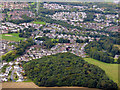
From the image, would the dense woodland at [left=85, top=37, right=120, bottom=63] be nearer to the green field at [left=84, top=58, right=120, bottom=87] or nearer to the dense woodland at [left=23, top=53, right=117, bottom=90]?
the green field at [left=84, top=58, right=120, bottom=87]

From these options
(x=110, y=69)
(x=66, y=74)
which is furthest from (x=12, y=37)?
(x=66, y=74)

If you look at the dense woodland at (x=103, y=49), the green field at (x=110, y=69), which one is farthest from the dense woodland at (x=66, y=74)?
the dense woodland at (x=103, y=49)

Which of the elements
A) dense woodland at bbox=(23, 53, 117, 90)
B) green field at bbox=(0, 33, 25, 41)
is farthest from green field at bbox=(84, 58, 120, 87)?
green field at bbox=(0, 33, 25, 41)

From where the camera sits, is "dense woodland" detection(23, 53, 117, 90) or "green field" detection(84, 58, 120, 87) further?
"green field" detection(84, 58, 120, 87)

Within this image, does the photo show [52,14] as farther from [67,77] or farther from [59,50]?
[67,77]

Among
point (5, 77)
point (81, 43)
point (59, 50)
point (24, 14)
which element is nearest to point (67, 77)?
point (5, 77)

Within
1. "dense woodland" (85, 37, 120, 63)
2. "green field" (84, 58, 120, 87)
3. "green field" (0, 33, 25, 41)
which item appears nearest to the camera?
"green field" (84, 58, 120, 87)
